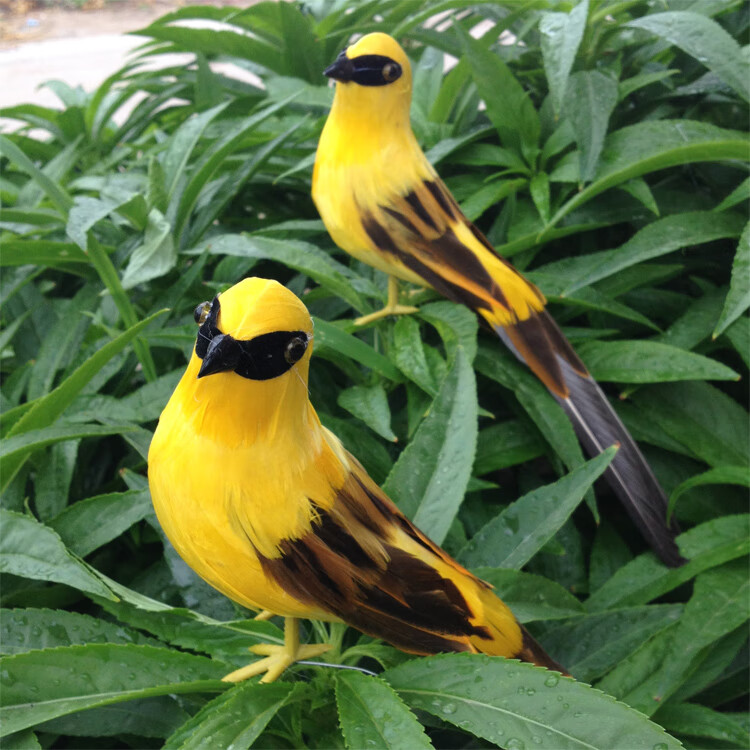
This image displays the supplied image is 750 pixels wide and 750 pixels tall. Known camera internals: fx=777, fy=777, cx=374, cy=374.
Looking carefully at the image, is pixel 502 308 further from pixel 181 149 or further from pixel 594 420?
pixel 181 149

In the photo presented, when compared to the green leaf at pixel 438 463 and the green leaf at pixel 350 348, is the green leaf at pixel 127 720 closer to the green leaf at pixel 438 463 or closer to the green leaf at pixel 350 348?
the green leaf at pixel 438 463

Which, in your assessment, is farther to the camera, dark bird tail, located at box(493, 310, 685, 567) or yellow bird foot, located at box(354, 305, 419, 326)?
Result: yellow bird foot, located at box(354, 305, 419, 326)

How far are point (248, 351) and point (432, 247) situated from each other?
62 cm

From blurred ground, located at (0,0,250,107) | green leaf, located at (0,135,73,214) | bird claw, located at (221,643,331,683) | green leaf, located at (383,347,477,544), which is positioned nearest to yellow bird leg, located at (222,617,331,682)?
bird claw, located at (221,643,331,683)

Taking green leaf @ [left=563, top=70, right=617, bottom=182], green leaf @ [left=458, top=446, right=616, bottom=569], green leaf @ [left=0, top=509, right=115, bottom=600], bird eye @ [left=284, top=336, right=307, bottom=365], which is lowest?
green leaf @ [left=458, top=446, right=616, bottom=569]

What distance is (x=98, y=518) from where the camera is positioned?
1.10 metres

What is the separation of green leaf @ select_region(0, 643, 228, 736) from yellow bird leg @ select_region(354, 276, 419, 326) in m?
0.62

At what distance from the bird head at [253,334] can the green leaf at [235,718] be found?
380mm

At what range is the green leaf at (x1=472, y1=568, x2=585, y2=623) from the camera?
39.8 inches

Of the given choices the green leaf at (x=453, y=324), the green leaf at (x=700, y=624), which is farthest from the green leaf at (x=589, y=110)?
the green leaf at (x=700, y=624)

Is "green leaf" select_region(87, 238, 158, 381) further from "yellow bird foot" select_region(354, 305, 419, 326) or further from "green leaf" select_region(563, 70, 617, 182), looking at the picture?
"green leaf" select_region(563, 70, 617, 182)

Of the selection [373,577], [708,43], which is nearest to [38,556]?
[373,577]

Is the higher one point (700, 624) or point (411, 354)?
point (411, 354)

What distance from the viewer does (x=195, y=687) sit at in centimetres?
87
